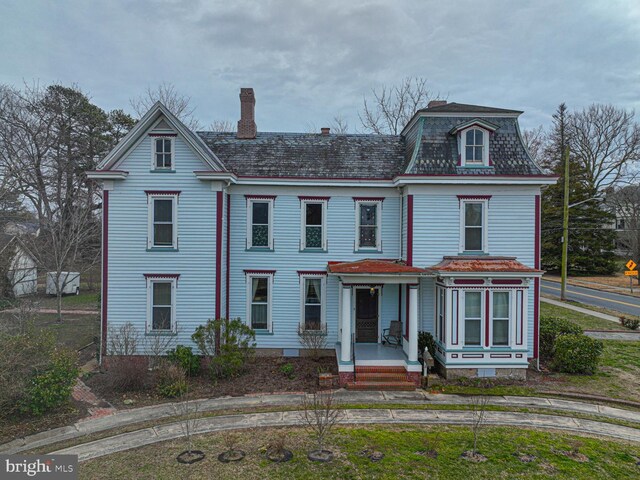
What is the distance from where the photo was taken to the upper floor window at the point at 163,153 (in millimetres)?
13523

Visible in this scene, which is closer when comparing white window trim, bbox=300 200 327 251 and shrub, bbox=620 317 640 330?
white window trim, bbox=300 200 327 251

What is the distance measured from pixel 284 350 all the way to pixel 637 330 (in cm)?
1926

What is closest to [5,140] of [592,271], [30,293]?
[30,293]

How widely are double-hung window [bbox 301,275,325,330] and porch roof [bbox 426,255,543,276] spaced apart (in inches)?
174

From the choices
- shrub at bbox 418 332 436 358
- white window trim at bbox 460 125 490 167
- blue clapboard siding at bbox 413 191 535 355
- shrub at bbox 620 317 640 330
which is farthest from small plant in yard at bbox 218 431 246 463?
shrub at bbox 620 317 640 330

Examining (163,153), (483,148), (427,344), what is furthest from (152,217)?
(483,148)

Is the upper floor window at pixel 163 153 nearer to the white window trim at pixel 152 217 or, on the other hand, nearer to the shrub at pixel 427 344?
the white window trim at pixel 152 217

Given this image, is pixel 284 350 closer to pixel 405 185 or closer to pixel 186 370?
pixel 186 370

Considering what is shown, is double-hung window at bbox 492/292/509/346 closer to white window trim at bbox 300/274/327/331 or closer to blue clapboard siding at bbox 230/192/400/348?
Answer: blue clapboard siding at bbox 230/192/400/348

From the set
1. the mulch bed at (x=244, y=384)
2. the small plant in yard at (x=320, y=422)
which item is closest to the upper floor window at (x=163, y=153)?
the mulch bed at (x=244, y=384)

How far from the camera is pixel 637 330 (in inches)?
Result: 759

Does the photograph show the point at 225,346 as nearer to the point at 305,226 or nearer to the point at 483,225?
the point at 305,226

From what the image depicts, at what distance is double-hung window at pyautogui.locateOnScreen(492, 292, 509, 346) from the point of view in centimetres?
1260

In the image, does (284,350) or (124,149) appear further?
(284,350)
